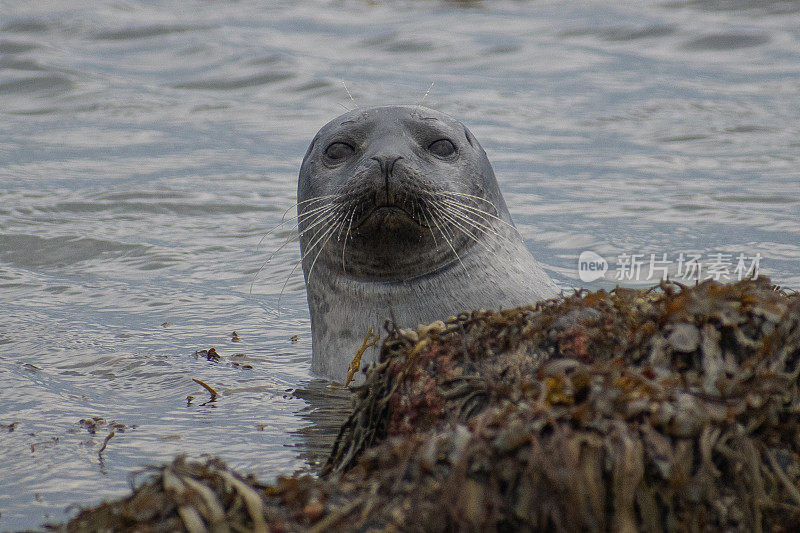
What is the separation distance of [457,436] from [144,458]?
6.15ft

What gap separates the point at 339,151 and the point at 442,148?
1.64 ft

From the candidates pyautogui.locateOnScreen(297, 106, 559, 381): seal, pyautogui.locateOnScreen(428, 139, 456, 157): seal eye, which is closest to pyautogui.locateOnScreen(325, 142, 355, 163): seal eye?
pyautogui.locateOnScreen(297, 106, 559, 381): seal

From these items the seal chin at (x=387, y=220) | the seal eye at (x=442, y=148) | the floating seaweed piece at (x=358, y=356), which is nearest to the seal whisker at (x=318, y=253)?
the seal chin at (x=387, y=220)

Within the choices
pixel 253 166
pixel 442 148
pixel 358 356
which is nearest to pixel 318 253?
pixel 442 148

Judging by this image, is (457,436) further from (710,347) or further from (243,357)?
(243,357)

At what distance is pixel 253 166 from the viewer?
38.8ft

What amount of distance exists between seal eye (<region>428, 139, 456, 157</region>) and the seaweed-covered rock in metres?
2.22

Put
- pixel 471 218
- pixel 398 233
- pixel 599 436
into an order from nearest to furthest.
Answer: pixel 599 436
pixel 398 233
pixel 471 218

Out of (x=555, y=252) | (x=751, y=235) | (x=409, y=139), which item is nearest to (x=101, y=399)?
(x=409, y=139)

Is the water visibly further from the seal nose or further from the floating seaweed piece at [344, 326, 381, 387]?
the seal nose

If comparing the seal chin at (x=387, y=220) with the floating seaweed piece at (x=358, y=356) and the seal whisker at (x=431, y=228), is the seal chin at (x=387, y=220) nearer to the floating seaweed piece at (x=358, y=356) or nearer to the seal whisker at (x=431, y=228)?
the seal whisker at (x=431, y=228)

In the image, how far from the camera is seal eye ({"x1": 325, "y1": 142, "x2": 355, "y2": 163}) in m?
5.25

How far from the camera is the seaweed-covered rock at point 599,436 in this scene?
96.1 inches

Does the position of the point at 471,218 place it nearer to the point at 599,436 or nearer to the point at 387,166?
the point at 387,166
